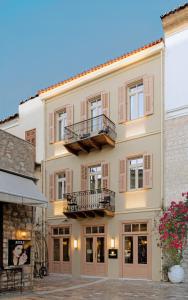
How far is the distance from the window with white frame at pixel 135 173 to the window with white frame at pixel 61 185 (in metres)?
4.26

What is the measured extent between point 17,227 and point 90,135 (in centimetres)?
744

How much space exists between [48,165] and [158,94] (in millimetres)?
7542

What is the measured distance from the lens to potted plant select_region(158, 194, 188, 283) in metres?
16.7

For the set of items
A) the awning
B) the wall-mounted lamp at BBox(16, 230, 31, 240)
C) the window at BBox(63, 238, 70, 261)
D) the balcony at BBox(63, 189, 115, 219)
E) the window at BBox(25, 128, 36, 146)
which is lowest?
the window at BBox(63, 238, 70, 261)

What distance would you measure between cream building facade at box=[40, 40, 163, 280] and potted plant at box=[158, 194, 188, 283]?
0.79m

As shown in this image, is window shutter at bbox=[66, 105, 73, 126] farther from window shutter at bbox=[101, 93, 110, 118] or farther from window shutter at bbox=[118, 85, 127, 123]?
window shutter at bbox=[118, 85, 127, 123]

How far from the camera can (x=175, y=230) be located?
667 inches

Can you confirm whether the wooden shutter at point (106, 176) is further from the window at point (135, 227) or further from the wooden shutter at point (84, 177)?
the window at point (135, 227)

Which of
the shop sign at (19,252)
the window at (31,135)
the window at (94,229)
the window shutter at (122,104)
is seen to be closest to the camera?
the shop sign at (19,252)

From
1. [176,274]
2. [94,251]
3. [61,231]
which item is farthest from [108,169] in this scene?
[176,274]

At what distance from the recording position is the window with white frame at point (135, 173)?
19.2 meters

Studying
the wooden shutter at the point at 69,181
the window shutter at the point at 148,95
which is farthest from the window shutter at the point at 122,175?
the wooden shutter at the point at 69,181

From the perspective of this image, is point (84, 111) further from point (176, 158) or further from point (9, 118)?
point (9, 118)

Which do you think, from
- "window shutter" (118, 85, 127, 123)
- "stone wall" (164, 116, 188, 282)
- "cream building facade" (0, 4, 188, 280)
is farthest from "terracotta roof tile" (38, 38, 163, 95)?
"stone wall" (164, 116, 188, 282)
